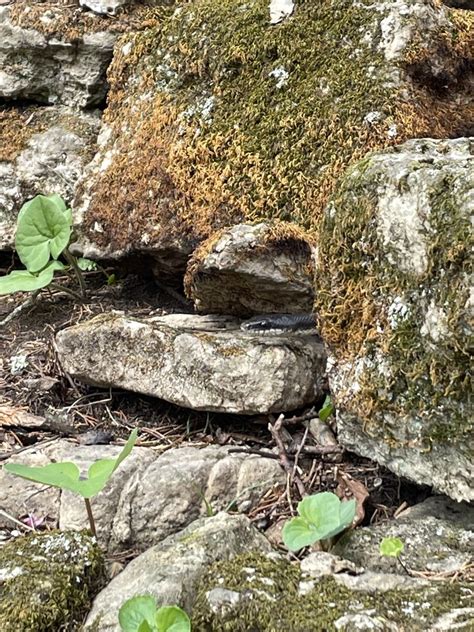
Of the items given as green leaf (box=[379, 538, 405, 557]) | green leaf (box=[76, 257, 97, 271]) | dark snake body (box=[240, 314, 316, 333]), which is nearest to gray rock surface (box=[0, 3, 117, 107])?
green leaf (box=[76, 257, 97, 271])

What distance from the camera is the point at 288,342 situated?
2.98m

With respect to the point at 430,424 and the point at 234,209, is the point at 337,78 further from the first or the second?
the point at 430,424

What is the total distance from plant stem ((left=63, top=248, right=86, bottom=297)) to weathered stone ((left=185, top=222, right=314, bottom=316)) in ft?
2.97

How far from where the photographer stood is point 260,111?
3.29 metres

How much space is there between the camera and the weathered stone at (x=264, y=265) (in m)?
2.92

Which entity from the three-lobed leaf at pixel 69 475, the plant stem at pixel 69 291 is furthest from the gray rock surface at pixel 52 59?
the three-lobed leaf at pixel 69 475

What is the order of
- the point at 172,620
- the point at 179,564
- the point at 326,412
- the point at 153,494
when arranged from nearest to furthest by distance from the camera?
the point at 172,620 → the point at 179,564 → the point at 153,494 → the point at 326,412

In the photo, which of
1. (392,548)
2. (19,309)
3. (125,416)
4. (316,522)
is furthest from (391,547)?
(19,309)

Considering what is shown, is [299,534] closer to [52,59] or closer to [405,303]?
[405,303]

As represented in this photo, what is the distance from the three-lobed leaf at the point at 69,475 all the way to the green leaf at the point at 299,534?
1.75 ft

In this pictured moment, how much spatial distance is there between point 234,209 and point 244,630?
1.94 meters

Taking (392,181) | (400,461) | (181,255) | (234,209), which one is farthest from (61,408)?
(392,181)

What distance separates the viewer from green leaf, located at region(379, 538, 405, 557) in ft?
6.94

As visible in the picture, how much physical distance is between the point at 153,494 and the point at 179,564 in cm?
53
